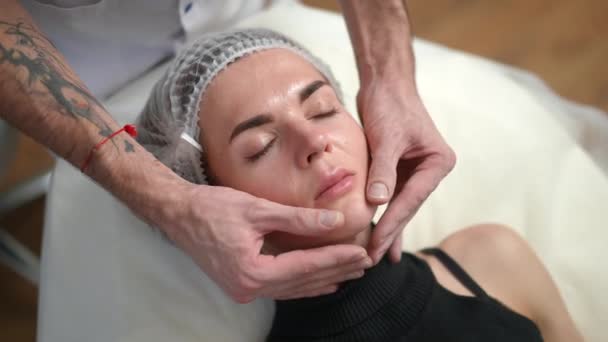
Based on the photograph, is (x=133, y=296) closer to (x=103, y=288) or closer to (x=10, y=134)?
(x=103, y=288)

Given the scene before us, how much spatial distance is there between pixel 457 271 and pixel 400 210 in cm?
34

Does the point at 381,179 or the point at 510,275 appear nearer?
the point at 381,179

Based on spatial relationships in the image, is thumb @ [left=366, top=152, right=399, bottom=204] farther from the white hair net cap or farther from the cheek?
the white hair net cap

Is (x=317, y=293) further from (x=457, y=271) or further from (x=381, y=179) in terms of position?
(x=457, y=271)

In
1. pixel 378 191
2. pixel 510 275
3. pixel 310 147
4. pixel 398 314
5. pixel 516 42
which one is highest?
pixel 310 147

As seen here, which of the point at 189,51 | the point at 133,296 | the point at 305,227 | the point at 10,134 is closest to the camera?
the point at 305,227

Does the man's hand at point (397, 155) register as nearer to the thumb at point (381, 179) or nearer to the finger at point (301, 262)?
the thumb at point (381, 179)

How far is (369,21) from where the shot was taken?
4.41 feet

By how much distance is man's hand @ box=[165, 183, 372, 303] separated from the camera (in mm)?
878

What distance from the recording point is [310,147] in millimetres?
971

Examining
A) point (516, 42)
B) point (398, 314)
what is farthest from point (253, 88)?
point (516, 42)

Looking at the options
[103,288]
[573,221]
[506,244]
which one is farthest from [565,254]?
[103,288]

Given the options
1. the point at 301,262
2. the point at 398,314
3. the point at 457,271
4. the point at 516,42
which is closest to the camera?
the point at 301,262

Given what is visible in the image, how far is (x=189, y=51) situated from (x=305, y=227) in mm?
545
